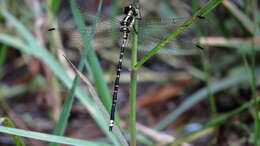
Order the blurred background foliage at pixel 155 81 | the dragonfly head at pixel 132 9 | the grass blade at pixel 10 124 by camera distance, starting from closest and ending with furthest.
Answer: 1. the grass blade at pixel 10 124
2. the dragonfly head at pixel 132 9
3. the blurred background foliage at pixel 155 81

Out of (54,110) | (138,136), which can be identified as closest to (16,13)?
(54,110)

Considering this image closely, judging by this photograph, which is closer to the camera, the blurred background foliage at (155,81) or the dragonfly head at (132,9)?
the dragonfly head at (132,9)

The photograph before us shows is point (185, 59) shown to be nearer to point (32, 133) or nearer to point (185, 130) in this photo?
point (185, 130)

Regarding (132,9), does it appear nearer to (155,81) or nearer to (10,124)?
(10,124)

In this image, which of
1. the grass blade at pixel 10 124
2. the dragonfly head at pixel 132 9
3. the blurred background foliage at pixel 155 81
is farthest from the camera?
the blurred background foliage at pixel 155 81

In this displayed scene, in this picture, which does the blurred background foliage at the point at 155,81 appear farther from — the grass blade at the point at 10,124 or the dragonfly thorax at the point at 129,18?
the grass blade at the point at 10,124

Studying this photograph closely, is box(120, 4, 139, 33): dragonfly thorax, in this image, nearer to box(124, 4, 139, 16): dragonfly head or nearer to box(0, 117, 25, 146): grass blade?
box(124, 4, 139, 16): dragonfly head

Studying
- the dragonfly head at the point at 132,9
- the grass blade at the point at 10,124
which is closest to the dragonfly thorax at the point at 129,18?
the dragonfly head at the point at 132,9

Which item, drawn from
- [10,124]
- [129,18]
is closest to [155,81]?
[129,18]
